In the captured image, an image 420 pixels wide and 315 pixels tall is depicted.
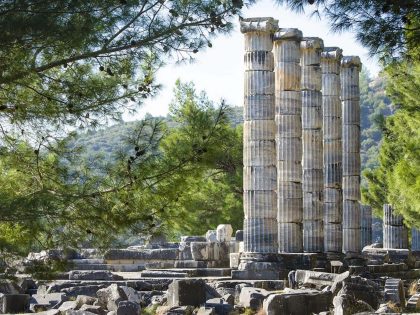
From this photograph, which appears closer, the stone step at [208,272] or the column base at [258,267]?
the column base at [258,267]

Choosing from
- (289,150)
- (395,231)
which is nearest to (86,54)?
(289,150)

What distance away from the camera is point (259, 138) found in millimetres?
29328

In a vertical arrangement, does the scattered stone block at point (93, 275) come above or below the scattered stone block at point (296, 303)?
above

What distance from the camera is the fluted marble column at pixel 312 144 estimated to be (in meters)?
32.1

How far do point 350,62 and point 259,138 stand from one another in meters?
6.47

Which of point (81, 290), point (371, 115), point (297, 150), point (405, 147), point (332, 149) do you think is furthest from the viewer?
point (371, 115)

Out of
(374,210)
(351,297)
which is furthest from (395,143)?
(351,297)

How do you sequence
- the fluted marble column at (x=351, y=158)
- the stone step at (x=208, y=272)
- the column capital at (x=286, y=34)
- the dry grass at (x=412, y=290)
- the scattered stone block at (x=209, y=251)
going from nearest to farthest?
the dry grass at (x=412, y=290) < the stone step at (x=208, y=272) < the column capital at (x=286, y=34) < the scattered stone block at (x=209, y=251) < the fluted marble column at (x=351, y=158)

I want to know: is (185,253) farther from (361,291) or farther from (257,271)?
(361,291)

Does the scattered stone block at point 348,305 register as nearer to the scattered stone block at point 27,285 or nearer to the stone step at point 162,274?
the scattered stone block at point 27,285

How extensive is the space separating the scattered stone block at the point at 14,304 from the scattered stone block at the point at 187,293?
269 centimetres

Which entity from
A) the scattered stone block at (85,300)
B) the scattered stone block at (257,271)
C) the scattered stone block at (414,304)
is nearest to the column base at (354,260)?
the scattered stone block at (257,271)

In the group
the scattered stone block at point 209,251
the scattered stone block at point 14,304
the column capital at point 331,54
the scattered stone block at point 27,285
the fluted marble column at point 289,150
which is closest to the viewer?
the scattered stone block at point 14,304

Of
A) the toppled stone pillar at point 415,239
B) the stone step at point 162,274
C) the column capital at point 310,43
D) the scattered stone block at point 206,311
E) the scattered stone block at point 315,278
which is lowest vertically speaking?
the scattered stone block at point 206,311
